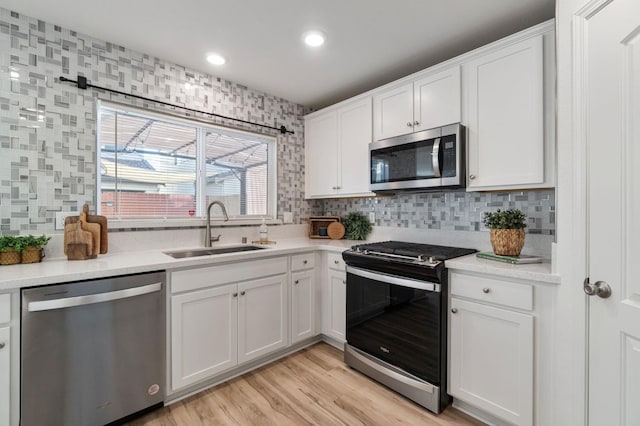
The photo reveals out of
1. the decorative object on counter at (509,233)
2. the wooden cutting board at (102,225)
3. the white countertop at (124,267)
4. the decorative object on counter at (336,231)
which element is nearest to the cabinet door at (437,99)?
the decorative object on counter at (509,233)

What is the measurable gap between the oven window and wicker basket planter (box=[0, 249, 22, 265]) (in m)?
2.42

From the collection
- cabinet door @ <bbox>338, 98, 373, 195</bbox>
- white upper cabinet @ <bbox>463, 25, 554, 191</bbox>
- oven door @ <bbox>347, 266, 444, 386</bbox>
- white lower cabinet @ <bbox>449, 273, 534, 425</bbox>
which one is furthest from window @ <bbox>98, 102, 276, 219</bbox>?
white lower cabinet @ <bbox>449, 273, 534, 425</bbox>

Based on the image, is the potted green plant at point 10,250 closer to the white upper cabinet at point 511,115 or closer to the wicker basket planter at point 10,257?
the wicker basket planter at point 10,257

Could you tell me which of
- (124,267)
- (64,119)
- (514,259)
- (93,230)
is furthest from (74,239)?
(514,259)

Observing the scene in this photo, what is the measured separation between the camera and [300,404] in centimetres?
187

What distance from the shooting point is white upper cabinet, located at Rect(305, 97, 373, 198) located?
269 cm

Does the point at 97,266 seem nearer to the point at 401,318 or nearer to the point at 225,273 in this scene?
the point at 225,273

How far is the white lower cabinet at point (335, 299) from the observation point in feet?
8.20

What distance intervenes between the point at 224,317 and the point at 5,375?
1057mm

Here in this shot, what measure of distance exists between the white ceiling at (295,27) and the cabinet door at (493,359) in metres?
1.77

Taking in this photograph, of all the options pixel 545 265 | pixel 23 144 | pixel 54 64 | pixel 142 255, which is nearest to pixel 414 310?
pixel 545 265

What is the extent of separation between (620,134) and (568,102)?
285mm

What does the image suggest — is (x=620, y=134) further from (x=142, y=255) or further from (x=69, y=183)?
(x=69, y=183)

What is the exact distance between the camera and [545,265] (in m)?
1.63
